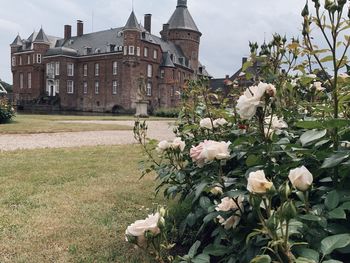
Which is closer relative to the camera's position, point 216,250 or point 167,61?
point 216,250

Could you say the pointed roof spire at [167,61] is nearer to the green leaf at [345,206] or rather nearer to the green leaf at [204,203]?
the green leaf at [204,203]

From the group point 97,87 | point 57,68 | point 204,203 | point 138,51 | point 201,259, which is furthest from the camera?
point 57,68

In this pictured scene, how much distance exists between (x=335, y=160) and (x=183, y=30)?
57019 mm

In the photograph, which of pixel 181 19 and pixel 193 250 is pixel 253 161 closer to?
pixel 193 250

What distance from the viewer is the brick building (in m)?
50.9

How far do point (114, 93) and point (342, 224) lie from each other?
52.4 meters

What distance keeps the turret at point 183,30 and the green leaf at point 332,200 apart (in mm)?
56948

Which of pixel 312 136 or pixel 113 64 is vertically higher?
pixel 113 64

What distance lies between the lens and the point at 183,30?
56.5 metres

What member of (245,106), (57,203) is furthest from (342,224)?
(57,203)

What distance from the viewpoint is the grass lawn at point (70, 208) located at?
310 cm

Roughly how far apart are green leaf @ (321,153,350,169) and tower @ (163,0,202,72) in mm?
56879

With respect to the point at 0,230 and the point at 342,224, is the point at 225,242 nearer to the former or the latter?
the point at 342,224

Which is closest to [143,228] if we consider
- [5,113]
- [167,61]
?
[5,113]
